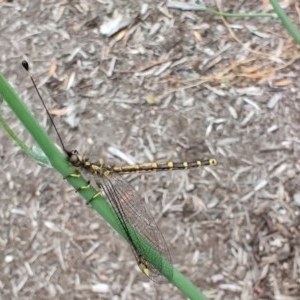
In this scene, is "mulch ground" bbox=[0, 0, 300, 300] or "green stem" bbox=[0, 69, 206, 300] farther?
"mulch ground" bbox=[0, 0, 300, 300]

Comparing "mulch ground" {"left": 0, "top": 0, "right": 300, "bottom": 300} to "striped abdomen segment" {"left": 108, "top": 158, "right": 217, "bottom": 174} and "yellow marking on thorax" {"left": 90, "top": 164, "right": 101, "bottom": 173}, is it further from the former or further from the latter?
"yellow marking on thorax" {"left": 90, "top": 164, "right": 101, "bottom": 173}

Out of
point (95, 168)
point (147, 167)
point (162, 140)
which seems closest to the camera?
point (95, 168)

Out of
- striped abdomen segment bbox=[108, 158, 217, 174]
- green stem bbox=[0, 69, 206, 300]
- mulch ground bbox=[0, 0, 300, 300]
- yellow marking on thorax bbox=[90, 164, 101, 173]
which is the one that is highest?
green stem bbox=[0, 69, 206, 300]

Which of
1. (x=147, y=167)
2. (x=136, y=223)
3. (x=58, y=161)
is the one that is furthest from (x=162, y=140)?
(x=58, y=161)

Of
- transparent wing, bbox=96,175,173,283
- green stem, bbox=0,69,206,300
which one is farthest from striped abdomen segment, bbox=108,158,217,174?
green stem, bbox=0,69,206,300

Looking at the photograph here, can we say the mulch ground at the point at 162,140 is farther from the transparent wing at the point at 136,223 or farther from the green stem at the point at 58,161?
the green stem at the point at 58,161

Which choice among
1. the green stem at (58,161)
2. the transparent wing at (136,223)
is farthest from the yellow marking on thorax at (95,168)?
the green stem at (58,161)

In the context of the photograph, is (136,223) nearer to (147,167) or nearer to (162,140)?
(147,167)
